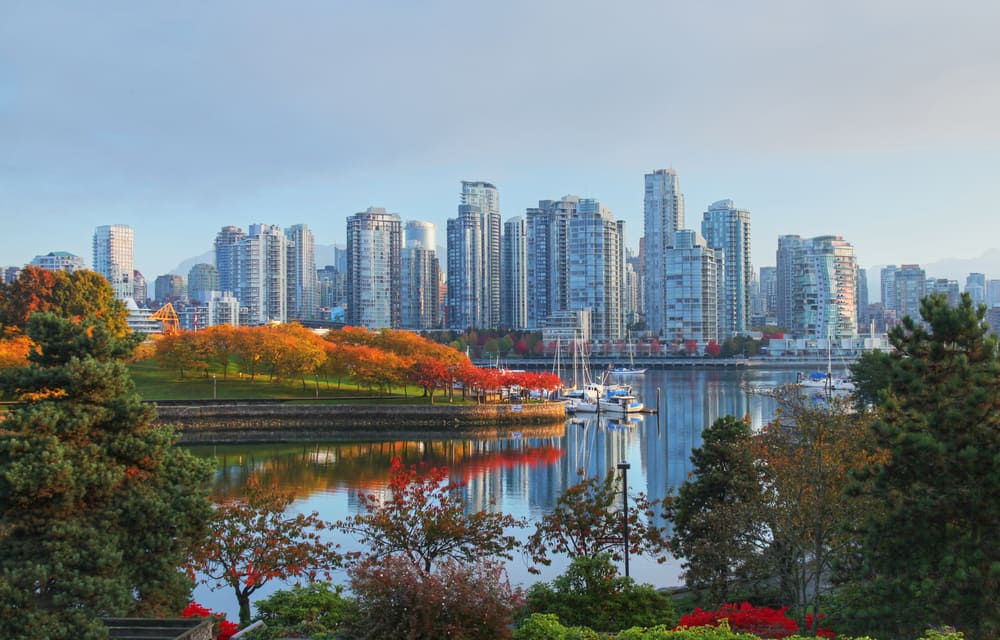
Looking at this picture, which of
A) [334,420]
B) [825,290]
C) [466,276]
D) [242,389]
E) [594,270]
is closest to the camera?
[334,420]

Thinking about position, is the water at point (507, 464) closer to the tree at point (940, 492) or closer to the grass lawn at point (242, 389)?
the tree at point (940, 492)

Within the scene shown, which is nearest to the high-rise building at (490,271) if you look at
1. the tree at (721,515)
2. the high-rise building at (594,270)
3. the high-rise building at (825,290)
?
the high-rise building at (594,270)

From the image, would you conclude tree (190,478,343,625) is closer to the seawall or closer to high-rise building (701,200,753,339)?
the seawall

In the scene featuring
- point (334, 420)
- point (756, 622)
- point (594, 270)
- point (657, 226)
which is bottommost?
point (334, 420)

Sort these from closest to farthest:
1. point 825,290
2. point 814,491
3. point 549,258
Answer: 1. point 814,491
2. point 825,290
3. point 549,258

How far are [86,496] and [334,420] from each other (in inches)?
1527

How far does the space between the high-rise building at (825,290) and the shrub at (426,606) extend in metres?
154

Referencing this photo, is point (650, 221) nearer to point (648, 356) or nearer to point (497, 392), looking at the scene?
point (648, 356)

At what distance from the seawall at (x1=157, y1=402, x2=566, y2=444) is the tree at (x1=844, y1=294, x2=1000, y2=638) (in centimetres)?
3708

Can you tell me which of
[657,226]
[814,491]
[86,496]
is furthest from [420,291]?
[86,496]

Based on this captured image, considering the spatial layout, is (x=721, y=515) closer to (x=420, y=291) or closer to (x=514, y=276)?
(x=420, y=291)

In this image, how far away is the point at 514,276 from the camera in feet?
582

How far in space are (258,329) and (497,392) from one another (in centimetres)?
1686

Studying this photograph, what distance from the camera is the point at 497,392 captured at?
58.3m
